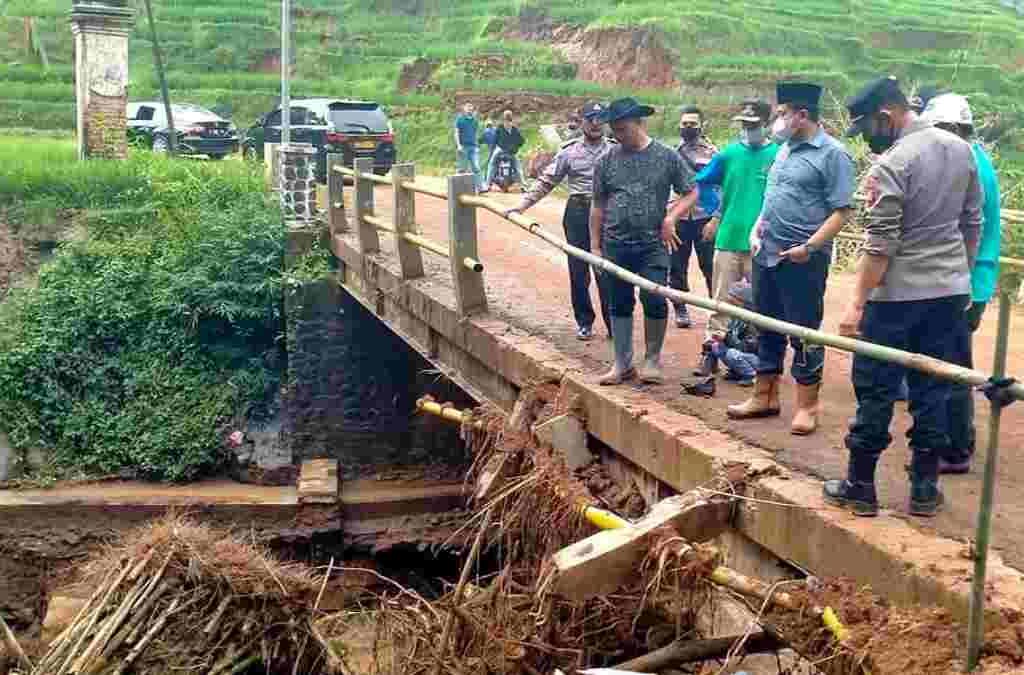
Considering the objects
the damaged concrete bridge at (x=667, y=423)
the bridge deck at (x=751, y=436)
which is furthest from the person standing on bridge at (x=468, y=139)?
the bridge deck at (x=751, y=436)

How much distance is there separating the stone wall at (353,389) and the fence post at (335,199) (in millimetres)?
544

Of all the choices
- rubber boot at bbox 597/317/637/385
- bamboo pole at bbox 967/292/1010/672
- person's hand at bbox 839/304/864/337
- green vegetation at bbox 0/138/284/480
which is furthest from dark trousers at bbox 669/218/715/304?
green vegetation at bbox 0/138/284/480

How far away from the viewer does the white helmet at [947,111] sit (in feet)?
16.0

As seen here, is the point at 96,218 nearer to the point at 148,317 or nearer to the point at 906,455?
the point at 148,317

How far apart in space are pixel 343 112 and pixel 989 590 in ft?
63.4

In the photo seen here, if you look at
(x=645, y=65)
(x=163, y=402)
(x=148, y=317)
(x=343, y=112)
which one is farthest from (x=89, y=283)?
(x=645, y=65)

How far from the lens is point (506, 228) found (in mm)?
14961

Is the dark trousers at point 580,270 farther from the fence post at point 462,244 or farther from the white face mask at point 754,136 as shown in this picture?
the white face mask at point 754,136

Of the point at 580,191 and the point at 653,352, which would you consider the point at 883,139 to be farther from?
the point at 580,191

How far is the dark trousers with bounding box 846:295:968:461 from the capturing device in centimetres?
410

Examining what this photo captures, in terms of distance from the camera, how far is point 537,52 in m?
33.4

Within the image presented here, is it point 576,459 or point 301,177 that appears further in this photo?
point 301,177

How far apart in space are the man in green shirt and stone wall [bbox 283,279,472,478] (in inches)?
214

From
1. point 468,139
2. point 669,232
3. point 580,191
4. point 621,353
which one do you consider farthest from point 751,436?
point 468,139
